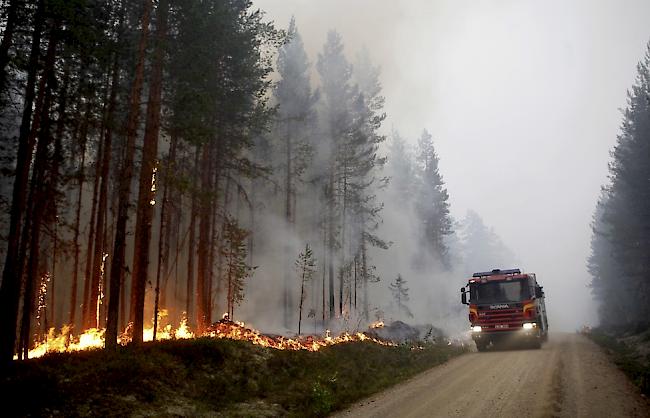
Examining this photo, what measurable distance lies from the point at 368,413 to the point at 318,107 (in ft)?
93.4

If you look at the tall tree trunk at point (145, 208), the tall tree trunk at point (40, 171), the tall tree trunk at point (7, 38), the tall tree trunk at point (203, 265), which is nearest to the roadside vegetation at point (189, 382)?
the tall tree trunk at point (145, 208)

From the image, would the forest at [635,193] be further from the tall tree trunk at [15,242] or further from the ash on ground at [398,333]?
the tall tree trunk at [15,242]

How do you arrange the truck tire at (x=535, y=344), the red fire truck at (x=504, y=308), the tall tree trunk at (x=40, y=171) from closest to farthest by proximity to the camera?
the tall tree trunk at (x=40, y=171)
the red fire truck at (x=504, y=308)
the truck tire at (x=535, y=344)

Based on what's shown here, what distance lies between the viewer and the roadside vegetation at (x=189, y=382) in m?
8.23

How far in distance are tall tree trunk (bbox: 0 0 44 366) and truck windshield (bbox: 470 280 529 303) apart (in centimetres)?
2020

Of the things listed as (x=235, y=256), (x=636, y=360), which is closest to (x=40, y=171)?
(x=235, y=256)

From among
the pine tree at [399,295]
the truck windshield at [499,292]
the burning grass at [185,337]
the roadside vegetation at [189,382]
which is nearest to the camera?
the roadside vegetation at [189,382]

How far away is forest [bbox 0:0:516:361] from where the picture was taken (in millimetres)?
12438

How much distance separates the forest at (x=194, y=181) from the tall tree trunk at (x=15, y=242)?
0.13ft

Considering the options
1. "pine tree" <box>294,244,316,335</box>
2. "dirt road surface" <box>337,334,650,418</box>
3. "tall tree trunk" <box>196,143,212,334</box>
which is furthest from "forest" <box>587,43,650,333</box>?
"tall tree trunk" <box>196,143,212,334</box>

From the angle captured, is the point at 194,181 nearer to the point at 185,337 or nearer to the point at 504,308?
the point at 185,337

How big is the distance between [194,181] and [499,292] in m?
16.4

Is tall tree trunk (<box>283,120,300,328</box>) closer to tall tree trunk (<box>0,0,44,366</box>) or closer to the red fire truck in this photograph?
the red fire truck

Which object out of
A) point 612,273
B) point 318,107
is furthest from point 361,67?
point 612,273
